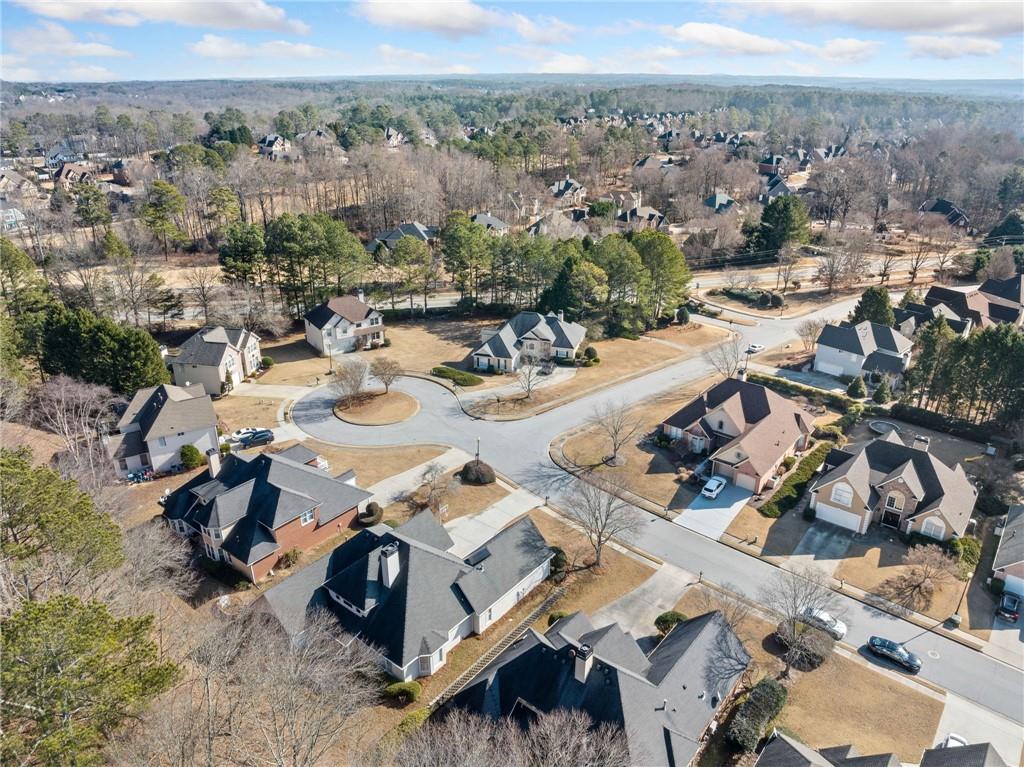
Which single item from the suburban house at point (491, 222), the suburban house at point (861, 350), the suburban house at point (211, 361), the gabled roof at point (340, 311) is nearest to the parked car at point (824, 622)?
the suburban house at point (861, 350)

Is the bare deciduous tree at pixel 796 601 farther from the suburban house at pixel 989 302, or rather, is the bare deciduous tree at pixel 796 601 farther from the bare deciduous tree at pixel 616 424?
the suburban house at pixel 989 302

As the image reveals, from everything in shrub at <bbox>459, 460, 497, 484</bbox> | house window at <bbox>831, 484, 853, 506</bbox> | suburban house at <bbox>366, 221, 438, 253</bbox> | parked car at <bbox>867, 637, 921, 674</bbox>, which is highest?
suburban house at <bbox>366, 221, 438, 253</bbox>

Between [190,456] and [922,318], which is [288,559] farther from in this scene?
[922,318]

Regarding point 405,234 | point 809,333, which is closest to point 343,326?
point 405,234

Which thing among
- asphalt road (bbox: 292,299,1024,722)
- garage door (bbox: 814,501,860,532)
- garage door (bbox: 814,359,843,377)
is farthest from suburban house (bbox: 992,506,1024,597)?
garage door (bbox: 814,359,843,377)

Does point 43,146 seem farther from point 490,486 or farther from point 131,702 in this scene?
point 131,702

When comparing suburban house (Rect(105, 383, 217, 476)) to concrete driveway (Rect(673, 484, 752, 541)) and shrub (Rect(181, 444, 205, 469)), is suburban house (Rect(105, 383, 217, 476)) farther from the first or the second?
concrete driveway (Rect(673, 484, 752, 541))
